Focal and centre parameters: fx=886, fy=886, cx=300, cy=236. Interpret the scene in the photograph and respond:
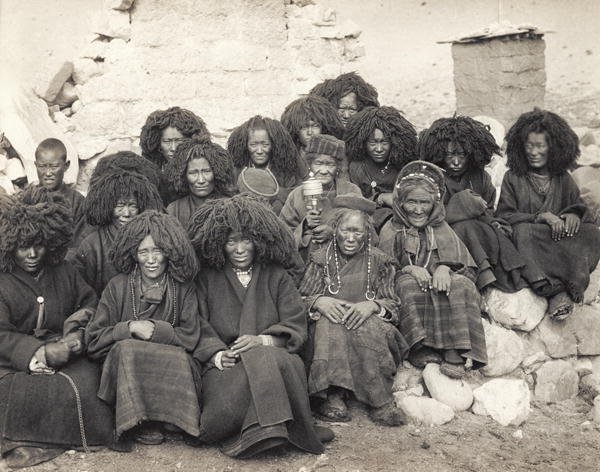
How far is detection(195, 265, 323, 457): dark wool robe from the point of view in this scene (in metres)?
4.92

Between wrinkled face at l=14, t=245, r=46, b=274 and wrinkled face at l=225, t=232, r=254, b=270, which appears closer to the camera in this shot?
wrinkled face at l=14, t=245, r=46, b=274

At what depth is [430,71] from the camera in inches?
503

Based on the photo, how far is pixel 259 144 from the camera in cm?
712

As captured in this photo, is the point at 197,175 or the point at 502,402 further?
the point at 197,175

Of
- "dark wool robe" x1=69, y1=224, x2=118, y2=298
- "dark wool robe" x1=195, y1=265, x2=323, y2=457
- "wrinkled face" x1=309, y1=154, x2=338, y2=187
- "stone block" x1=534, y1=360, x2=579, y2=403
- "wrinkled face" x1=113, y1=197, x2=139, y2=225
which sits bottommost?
"stone block" x1=534, y1=360, x2=579, y2=403

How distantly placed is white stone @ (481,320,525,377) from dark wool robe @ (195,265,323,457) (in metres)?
1.52

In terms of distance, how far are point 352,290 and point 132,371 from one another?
1.60 meters

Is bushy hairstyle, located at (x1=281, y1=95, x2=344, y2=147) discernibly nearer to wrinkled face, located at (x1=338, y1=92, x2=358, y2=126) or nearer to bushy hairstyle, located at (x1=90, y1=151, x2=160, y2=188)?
wrinkled face, located at (x1=338, y1=92, x2=358, y2=126)

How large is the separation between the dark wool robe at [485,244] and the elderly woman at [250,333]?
1546mm

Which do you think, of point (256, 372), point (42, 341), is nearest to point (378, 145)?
point (256, 372)

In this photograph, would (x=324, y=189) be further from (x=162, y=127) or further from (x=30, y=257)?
(x=30, y=257)

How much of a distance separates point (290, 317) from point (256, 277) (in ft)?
1.10

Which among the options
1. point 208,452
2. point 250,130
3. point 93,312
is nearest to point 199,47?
point 250,130

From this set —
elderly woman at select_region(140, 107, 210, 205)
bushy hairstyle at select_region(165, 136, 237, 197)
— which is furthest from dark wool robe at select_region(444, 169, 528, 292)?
elderly woman at select_region(140, 107, 210, 205)
